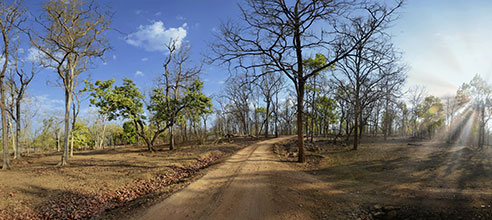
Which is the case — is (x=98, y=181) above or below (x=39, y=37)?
below

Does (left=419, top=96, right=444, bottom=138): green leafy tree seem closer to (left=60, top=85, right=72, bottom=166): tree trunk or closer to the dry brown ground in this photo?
the dry brown ground

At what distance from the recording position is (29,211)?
6523 mm

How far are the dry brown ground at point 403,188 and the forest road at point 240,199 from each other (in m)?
0.66

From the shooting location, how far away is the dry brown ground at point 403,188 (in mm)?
5691

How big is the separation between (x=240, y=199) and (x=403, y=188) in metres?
5.92

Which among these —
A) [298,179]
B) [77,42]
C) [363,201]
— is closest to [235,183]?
[298,179]

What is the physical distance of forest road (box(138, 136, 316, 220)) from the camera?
5.62 meters

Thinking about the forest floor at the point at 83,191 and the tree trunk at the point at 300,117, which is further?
the tree trunk at the point at 300,117

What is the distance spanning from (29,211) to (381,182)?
493 inches

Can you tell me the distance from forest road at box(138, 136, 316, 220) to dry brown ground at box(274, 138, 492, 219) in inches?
25.9

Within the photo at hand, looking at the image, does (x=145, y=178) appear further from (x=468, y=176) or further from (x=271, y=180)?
(x=468, y=176)

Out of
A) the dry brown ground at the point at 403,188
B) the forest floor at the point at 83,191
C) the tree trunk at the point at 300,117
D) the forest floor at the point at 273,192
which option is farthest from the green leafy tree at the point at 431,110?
the forest floor at the point at 83,191

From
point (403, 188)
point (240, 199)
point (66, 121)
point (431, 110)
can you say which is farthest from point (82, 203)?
point (431, 110)

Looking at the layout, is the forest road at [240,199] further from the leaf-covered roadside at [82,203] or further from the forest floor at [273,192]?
the leaf-covered roadside at [82,203]
